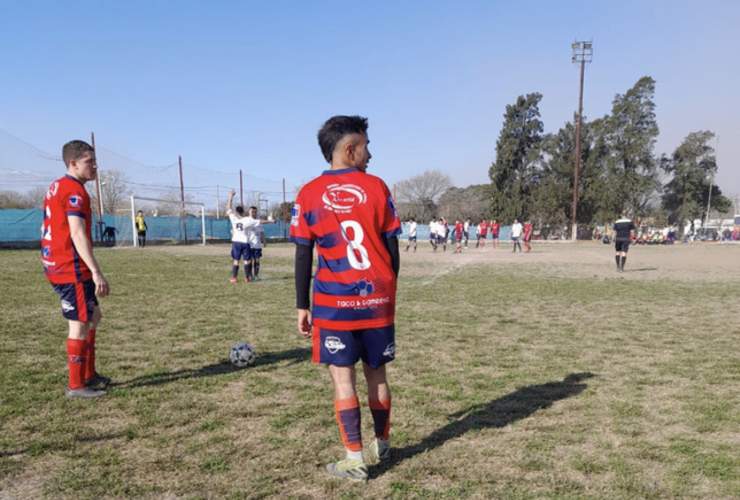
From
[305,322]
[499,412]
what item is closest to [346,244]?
[305,322]

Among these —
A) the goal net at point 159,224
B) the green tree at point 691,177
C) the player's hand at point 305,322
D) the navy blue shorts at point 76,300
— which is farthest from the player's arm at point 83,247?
the green tree at point 691,177

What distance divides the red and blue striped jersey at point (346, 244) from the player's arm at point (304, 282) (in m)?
0.06

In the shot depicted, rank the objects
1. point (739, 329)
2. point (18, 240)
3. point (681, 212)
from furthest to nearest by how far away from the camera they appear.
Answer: point (681, 212), point (18, 240), point (739, 329)

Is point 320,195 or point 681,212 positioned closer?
point 320,195

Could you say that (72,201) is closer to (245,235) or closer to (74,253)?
(74,253)

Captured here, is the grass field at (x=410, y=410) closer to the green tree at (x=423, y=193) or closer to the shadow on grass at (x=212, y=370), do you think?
the shadow on grass at (x=212, y=370)

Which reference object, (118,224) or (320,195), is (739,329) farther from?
(118,224)

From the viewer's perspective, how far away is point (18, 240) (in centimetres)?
2544

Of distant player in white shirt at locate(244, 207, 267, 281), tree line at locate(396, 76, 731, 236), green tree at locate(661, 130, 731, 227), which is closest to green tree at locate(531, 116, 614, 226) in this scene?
tree line at locate(396, 76, 731, 236)

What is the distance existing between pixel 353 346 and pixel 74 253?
110 inches

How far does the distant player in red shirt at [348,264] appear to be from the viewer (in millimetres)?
2732

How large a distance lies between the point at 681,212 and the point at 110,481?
229 feet

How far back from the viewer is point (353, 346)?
2773 millimetres

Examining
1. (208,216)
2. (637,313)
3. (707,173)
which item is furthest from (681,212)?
(637,313)
